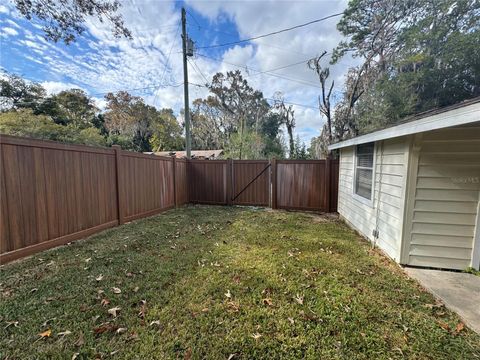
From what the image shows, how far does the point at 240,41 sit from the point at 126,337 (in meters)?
10.3

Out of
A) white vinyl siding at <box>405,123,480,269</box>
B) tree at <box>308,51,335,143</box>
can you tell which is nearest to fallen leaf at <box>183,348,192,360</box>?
white vinyl siding at <box>405,123,480,269</box>

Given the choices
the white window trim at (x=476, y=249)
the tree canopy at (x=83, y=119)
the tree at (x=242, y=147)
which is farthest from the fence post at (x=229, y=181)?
the tree canopy at (x=83, y=119)

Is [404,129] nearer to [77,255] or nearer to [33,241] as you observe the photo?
[77,255]

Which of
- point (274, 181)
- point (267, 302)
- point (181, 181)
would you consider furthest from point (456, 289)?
point (181, 181)

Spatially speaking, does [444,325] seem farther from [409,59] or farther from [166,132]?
[166,132]

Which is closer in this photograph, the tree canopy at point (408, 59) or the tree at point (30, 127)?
the tree canopy at point (408, 59)

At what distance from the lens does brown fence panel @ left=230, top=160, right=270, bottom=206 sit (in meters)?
7.30

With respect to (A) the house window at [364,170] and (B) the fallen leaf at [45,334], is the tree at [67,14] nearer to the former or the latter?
(B) the fallen leaf at [45,334]

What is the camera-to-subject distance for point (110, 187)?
15.4ft

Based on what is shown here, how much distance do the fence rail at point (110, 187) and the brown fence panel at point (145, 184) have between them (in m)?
0.02

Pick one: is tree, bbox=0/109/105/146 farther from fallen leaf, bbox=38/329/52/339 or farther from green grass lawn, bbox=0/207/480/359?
fallen leaf, bbox=38/329/52/339

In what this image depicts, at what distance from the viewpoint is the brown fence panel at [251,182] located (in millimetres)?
7297

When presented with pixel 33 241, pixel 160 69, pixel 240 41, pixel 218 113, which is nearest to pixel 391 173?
pixel 33 241

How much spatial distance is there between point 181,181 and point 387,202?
6.01 metres
